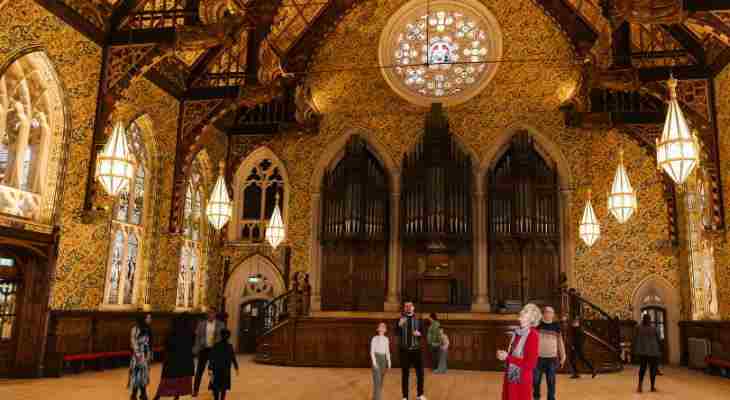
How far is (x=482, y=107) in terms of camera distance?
16.7m

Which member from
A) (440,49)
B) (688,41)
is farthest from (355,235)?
(688,41)

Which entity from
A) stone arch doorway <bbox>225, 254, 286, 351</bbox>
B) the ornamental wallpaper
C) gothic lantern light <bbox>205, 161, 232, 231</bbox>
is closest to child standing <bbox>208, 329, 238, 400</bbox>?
gothic lantern light <bbox>205, 161, 232, 231</bbox>

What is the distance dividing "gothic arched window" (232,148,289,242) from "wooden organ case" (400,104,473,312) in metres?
3.80

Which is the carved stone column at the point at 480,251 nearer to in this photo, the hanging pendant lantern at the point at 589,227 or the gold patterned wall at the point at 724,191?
the hanging pendant lantern at the point at 589,227

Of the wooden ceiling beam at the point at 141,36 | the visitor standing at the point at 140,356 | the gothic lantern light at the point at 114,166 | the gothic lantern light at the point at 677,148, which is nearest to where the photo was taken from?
the visitor standing at the point at 140,356

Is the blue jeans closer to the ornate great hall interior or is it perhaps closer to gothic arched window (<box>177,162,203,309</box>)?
the ornate great hall interior

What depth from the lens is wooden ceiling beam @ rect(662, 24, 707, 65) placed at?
13.3m

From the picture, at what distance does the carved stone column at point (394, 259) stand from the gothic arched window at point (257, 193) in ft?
10.3

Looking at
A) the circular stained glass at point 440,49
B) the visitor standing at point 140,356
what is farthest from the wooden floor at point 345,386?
the circular stained glass at point 440,49

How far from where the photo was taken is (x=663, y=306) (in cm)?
1522

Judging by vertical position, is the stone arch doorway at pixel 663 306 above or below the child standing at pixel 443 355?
above

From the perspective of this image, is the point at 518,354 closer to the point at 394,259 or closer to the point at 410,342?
the point at 410,342

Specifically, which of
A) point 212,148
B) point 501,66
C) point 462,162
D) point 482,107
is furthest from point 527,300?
point 212,148

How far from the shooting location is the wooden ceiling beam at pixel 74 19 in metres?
10.6
